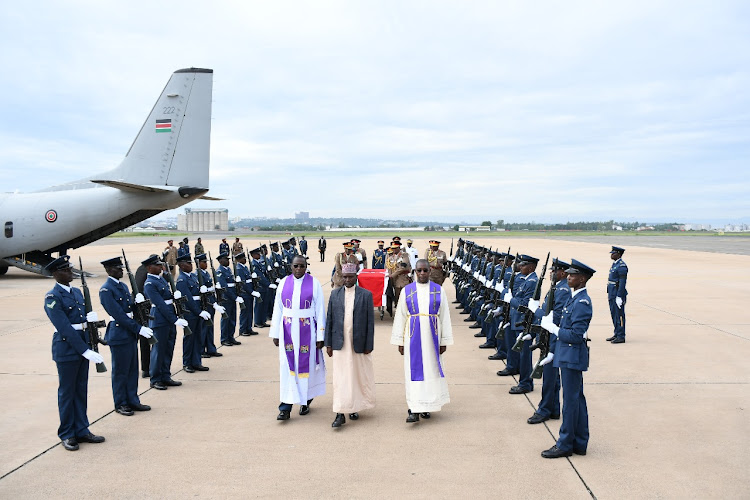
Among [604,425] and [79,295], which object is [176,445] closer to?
[79,295]

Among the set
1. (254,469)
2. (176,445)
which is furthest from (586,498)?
(176,445)

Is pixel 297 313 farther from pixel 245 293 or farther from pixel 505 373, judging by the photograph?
pixel 245 293

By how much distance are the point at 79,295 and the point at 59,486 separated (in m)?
1.89

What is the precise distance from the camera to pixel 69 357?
5.32m

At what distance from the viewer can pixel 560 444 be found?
201 inches

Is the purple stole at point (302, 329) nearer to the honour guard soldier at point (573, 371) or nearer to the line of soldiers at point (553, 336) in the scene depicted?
the line of soldiers at point (553, 336)

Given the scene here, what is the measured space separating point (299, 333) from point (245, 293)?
197 inches

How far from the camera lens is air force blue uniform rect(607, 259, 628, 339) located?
10.1 meters

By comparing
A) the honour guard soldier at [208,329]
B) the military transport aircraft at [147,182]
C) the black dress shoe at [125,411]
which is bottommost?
the black dress shoe at [125,411]

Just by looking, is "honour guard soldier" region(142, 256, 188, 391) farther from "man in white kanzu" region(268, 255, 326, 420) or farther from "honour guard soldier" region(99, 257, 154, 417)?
"man in white kanzu" region(268, 255, 326, 420)

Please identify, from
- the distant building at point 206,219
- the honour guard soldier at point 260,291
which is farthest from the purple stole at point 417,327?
the distant building at point 206,219

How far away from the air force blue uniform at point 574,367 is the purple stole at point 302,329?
2.78 metres

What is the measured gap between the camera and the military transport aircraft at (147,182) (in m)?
19.6

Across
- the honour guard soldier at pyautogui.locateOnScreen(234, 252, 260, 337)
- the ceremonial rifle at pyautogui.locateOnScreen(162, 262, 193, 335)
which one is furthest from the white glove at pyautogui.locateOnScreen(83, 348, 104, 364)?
the honour guard soldier at pyautogui.locateOnScreen(234, 252, 260, 337)
